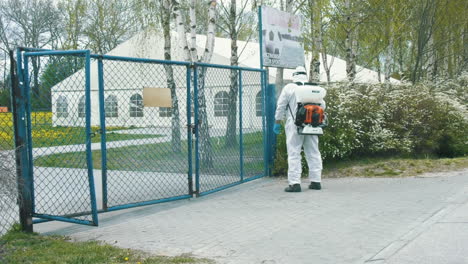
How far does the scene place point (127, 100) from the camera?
7.52 metres

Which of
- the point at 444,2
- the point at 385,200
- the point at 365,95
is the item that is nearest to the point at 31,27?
the point at 444,2

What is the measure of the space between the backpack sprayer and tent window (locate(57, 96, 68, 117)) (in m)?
3.64

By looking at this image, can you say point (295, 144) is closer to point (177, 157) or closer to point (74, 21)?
point (177, 157)

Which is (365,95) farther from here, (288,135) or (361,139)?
(288,135)

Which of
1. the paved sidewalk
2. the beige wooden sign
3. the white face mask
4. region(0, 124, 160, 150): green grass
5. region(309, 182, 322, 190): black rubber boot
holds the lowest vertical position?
the paved sidewalk

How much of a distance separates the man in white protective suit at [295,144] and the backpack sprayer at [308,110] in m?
0.16

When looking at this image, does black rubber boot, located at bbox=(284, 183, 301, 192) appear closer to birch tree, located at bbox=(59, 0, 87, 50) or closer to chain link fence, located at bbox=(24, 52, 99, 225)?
chain link fence, located at bbox=(24, 52, 99, 225)

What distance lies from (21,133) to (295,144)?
4312mm

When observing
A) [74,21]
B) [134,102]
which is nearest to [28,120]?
[134,102]

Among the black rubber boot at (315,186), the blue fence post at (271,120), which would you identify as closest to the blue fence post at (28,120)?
the black rubber boot at (315,186)

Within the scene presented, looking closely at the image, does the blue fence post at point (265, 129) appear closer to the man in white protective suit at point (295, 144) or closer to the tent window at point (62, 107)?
the man in white protective suit at point (295, 144)

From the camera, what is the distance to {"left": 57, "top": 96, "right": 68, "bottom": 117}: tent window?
6.25 meters

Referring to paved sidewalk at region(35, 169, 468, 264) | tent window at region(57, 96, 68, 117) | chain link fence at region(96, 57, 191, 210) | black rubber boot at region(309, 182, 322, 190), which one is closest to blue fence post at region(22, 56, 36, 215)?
tent window at region(57, 96, 68, 117)

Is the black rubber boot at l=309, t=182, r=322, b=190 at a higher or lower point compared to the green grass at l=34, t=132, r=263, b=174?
lower
